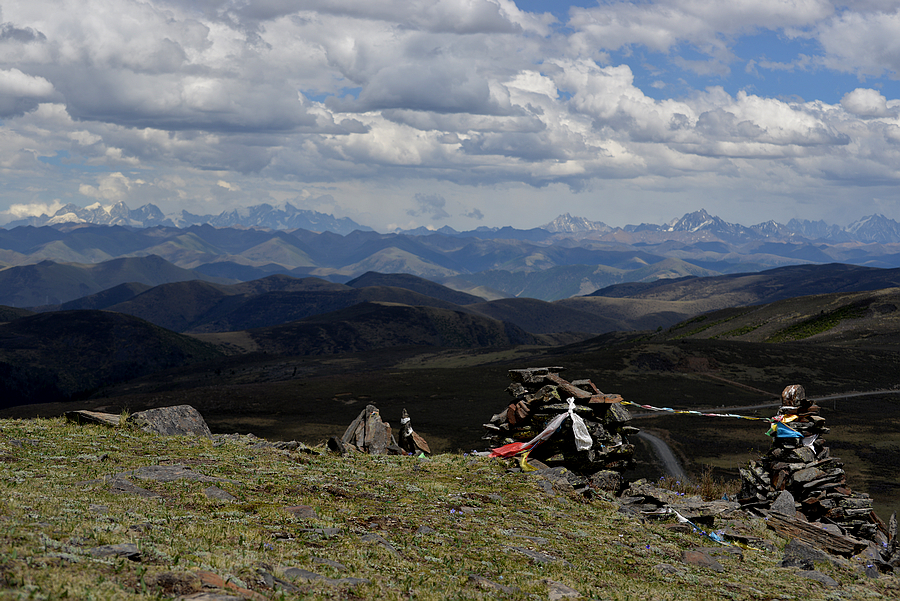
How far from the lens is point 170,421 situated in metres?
24.5

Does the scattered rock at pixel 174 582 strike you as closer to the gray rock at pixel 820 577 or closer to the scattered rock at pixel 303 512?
the scattered rock at pixel 303 512

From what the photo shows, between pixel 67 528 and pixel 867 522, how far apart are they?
81.1 feet

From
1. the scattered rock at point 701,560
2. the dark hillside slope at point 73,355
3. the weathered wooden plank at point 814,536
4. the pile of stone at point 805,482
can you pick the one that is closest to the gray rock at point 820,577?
the scattered rock at point 701,560

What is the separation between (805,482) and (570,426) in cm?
905

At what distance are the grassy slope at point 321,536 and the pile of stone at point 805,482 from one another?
456 centimetres

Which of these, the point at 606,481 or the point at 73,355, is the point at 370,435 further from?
the point at 73,355

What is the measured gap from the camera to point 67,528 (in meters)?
9.70

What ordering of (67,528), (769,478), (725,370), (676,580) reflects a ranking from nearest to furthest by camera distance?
(67,528) → (676,580) → (769,478) → (725,370)

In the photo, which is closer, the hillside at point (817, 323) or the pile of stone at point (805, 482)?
the pile of stone at point (805, 482)

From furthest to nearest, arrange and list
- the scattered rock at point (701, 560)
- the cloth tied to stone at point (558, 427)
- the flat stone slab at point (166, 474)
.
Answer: the cloth tied to stone at point (558, 427) → the flat stone slab at point (166, 474) → the scattered rock at point (701, 560)

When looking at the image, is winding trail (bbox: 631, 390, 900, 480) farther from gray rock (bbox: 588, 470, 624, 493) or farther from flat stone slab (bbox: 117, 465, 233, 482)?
flat stone slab (bbox: 117, 465, 233, 482)

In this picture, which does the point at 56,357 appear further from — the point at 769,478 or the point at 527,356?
the point at 769,478

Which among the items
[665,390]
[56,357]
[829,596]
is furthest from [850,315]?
[56,357]

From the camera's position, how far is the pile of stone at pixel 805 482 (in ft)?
72.4
